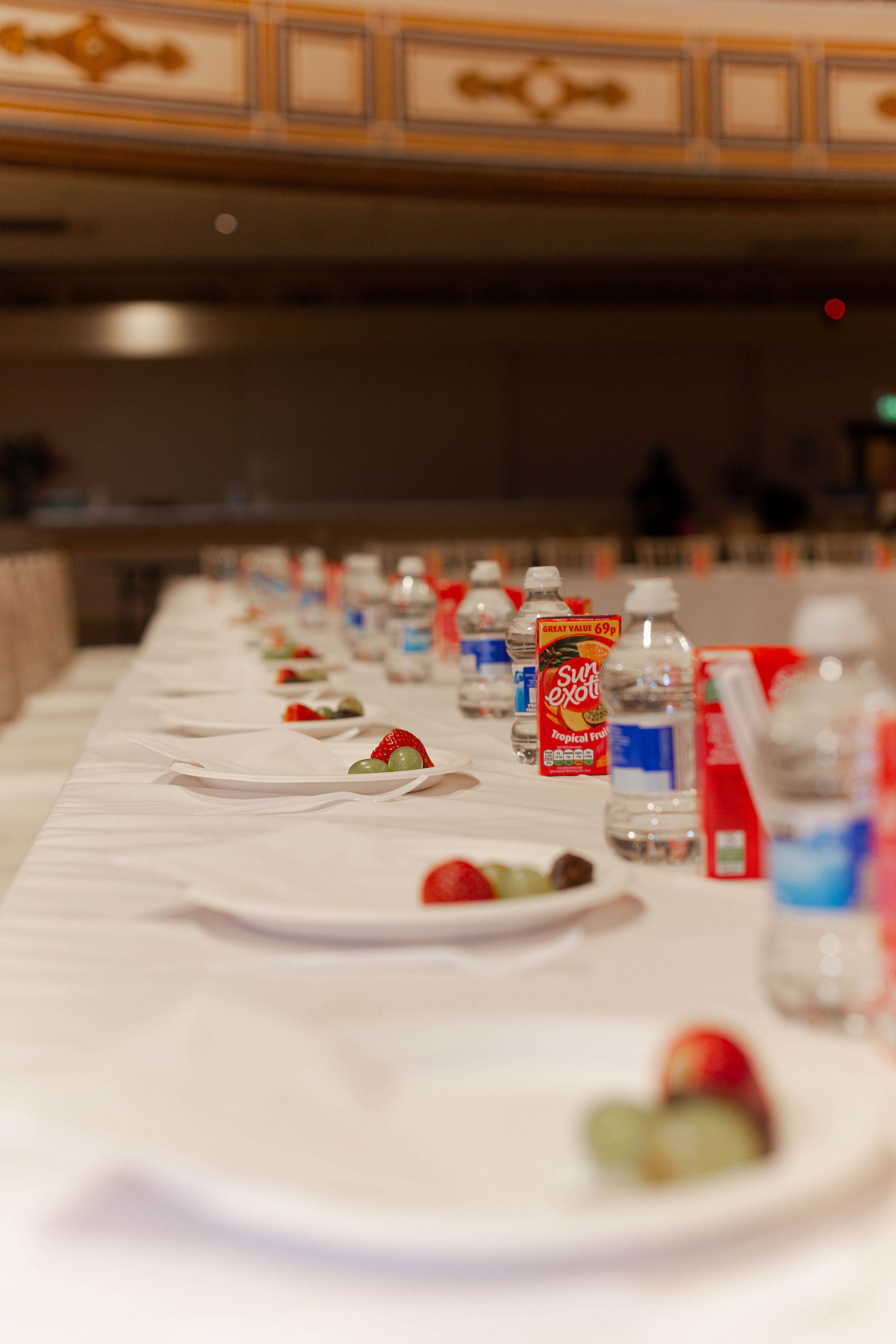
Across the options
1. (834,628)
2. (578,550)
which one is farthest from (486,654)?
(578,550)

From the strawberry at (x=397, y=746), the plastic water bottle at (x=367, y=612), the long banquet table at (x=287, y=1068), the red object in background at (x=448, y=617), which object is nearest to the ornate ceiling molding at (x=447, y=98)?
the plastic water bottle at (x=367, y=612)

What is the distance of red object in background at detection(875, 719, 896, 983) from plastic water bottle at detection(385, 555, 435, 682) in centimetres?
174

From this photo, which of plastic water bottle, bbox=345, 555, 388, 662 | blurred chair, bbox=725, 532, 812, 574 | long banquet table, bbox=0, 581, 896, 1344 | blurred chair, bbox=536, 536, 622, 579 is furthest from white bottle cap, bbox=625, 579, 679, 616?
blurred chair, bbox=725, 532, 812, 574

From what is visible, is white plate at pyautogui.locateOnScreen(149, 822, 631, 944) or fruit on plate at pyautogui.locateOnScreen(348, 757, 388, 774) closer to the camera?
white plate at pyautogui.locateOnScreen(149, 822, 631, 944)

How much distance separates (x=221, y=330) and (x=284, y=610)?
256 inches

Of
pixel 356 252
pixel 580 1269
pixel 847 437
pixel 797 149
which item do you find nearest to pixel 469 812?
pixel 580 1269

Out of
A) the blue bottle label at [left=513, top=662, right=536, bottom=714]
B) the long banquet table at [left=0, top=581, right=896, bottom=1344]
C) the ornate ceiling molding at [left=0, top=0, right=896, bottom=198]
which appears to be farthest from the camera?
the ornate ceiling molding at [left=0, top=0, right=896, bottom=198]

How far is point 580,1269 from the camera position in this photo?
0.43 metres

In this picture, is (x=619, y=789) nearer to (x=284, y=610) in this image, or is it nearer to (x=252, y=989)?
(x=252, y=989)

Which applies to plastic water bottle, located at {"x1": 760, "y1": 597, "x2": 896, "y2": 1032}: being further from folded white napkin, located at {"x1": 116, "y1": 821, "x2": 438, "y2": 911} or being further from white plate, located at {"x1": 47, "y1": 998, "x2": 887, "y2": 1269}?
folded white napkin, located at {"x1": 116, "y1": 821, "x2": 438, "y2": 911}

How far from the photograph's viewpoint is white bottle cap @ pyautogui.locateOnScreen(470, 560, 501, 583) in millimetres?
2041

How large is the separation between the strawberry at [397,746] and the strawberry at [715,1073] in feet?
3.00

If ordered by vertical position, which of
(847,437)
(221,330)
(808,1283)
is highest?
(221,330)

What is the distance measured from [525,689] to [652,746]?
1.87 ft
